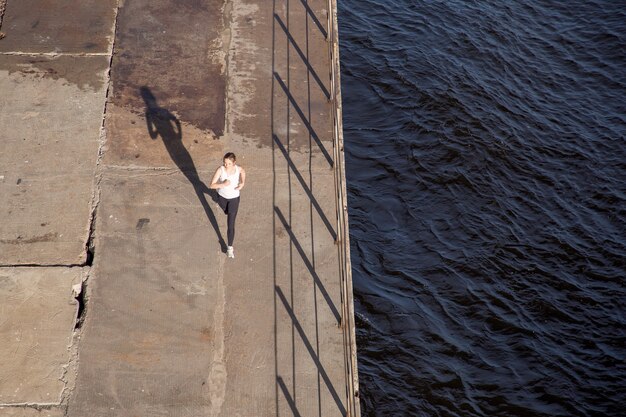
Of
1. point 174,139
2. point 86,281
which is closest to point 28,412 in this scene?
point 86,281

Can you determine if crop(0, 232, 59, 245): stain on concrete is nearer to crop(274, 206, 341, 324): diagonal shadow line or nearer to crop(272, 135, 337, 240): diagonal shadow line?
crop(274, 206, 341, 324): diagonal shadow line

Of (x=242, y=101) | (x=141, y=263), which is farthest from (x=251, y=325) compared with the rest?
(x=242, y=101)

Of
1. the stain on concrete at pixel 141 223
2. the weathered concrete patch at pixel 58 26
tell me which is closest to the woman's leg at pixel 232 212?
the stain on concrete at pixel 141 223

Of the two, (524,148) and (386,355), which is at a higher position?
(524,148)

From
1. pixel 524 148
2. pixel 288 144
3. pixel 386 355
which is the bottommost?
pixel 386 355

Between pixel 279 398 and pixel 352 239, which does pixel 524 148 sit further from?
pixel 279 398

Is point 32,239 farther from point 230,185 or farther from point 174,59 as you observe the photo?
point 174,59

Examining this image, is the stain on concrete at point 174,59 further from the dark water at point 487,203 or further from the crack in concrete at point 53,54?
the dark water at point 487,203
